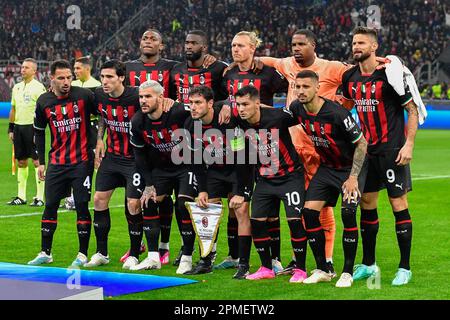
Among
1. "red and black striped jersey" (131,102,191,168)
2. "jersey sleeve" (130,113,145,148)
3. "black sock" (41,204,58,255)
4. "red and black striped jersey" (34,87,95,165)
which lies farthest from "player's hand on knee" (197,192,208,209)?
"black sock" (41,204,58,255)

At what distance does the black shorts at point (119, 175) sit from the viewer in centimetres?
896

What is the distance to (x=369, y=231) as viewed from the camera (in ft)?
27.5

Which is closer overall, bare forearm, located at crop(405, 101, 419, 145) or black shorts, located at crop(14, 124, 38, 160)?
bare forearm, located at crop(405, 101, 419, 145)

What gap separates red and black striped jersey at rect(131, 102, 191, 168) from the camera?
869cm

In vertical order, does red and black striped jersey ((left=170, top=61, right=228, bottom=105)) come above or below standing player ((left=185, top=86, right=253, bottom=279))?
above

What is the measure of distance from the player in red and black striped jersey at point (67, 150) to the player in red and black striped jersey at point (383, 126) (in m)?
2.76

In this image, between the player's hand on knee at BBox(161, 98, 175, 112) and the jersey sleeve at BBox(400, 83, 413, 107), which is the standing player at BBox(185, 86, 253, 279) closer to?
the player's hand on knee at BBox(161, 98, 175, 112)

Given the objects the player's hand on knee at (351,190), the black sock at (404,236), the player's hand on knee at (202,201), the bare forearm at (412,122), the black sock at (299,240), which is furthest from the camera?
the player's hand on knee at (202,201)

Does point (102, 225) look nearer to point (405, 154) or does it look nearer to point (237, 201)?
point (237, 201)

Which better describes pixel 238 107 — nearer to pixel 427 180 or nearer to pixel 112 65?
pixel 112 65

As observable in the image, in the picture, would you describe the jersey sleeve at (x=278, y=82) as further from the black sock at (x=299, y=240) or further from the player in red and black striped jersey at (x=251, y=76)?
the black sock at (x=299, y=240)

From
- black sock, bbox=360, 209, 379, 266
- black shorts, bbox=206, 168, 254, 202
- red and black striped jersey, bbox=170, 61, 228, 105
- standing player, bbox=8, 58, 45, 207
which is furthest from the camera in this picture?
standing player, bbox=8, 58, 45, 207

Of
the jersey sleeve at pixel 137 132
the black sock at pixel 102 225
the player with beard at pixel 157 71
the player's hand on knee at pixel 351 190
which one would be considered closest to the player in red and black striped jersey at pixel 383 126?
the player's hand on knee at pixel 351 190
